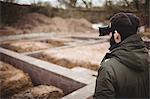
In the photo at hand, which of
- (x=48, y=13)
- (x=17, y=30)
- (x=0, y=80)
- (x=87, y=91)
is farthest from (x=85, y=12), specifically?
(x=87, y=91)

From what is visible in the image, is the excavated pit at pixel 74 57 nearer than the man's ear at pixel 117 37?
No

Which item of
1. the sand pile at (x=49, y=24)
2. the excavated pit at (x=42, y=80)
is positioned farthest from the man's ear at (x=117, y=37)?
the sand pile at (x=49, y=24)

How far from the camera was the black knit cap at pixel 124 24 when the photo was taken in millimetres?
1621

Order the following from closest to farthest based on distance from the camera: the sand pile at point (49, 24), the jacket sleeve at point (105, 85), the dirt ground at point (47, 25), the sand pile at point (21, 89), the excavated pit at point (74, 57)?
1. the jacket sleeve at point (105, 85)
2. the sand pile at point (21, 89)
3. the excavated pit at point (74, 57)
4. the dirt ground at point (47, 25)
5. the sand pile at point (49, 24)

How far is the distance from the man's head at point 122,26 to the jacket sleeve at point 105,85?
23 centimetres

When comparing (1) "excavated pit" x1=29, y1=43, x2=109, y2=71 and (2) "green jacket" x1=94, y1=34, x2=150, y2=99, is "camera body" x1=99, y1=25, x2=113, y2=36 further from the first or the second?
(1) "excavated pit" x1=29, y1=43, x2=109, y2=71

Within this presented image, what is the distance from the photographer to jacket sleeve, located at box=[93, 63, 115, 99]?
1521 millimetres

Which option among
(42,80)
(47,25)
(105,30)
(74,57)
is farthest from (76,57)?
(47,25)

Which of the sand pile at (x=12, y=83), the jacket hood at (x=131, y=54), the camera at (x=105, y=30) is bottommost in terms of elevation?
the sand pile at (x=12, y=83)

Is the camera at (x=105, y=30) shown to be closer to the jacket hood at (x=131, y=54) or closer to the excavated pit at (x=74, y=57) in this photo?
the jacket hood at (x=131, y=54)

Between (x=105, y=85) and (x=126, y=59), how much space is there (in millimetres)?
→ 239

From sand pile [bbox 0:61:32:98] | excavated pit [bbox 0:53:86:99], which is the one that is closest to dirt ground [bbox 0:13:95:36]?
excavated pit [bbox 0:53:86:99]

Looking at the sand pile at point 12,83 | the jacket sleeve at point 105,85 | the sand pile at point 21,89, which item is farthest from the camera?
the sand pile at point 12,83

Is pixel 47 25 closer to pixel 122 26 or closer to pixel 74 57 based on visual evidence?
pixel 74 57
